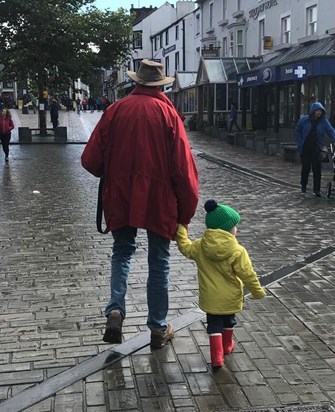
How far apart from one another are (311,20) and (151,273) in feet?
76.0

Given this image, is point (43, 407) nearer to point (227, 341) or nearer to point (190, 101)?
point (227, 341)

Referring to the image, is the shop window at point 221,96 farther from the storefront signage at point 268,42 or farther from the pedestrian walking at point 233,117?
the storefront signage at point 268,42

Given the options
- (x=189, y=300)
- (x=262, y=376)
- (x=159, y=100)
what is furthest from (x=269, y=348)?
(x=159, y=100)

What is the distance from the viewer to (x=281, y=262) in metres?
6.54

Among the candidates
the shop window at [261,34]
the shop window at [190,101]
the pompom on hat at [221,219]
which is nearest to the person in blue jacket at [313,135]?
the pompom on hat at [221,219]

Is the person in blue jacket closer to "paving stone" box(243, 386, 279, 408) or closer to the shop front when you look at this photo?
"paving stone" box(243, 386, 279, 408)

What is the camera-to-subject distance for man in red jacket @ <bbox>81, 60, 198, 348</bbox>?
386cm

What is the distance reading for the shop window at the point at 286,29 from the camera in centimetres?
2689

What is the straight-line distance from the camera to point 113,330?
392 cm

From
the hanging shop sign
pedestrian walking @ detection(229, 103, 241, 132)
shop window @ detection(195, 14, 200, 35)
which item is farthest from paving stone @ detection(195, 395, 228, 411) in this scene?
A: shop window @ detection(195, 14, 200, 35)

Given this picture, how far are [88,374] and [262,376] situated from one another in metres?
1.08

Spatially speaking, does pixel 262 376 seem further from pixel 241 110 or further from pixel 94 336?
pixel 241 110

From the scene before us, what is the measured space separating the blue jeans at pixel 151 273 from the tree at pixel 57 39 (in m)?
23.6

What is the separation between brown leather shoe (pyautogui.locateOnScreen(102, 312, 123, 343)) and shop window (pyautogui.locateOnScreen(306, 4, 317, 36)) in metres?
22.9
